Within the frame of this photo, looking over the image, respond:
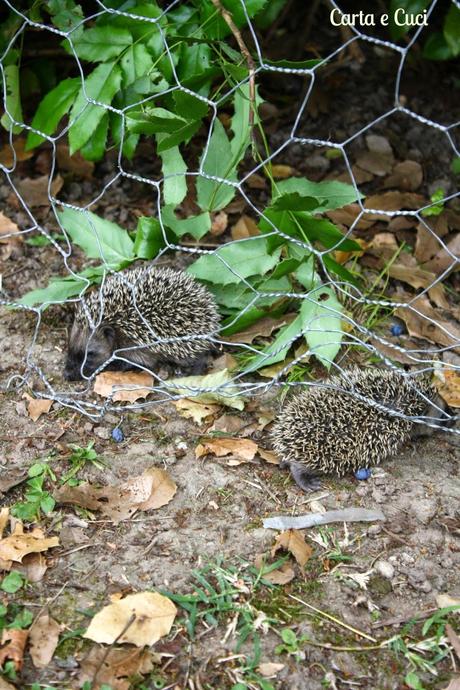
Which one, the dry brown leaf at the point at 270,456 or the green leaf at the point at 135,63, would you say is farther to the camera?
the green leaf at the point at 135,63

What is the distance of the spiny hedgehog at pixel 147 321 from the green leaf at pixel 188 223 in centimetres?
29

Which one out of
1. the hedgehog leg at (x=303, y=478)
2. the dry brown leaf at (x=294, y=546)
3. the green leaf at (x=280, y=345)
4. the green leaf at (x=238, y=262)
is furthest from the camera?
the green leaf at (x=238, y=262)

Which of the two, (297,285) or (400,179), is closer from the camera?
(297,285)

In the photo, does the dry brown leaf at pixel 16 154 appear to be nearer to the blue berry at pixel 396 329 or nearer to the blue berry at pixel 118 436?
the blue berry at pixel 118 436

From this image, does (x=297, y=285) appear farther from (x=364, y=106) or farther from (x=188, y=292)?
(x=364, y=106)

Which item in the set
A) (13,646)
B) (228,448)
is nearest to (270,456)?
(228,448)

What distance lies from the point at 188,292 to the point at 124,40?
163 centimetres

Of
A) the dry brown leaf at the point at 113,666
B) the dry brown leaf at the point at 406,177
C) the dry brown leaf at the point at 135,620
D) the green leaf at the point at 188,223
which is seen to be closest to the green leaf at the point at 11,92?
the green leaf at the point at 188,223

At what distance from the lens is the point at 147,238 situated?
512cm

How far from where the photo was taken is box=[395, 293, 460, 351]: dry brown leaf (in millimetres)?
5469

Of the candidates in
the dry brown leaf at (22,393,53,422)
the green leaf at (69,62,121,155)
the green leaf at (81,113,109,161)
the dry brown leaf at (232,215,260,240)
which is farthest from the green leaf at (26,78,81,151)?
the dry brown leaf at (22,393,53,422)

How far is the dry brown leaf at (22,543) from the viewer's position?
3.68 meters

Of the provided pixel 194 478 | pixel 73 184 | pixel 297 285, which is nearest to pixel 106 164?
pixel 73 184

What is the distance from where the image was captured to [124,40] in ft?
16.9
